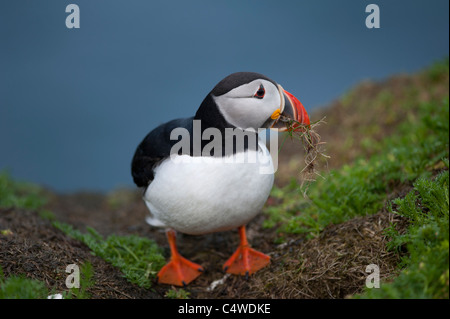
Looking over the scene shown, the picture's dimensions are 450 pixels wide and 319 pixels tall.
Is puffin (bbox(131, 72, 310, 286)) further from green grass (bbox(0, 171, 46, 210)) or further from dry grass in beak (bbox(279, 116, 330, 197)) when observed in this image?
green grass (bbox(0, 171, 46, 210))

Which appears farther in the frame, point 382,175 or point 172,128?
point 382,175

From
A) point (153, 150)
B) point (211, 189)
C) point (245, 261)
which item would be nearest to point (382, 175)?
point (245, 261)

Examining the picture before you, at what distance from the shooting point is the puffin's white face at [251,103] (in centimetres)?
314

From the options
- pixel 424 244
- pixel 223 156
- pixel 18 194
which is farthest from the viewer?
pixel 18 194

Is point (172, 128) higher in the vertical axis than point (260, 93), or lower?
lower

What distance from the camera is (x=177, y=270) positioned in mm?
3949

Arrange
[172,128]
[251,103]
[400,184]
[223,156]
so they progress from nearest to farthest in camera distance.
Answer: [251,103] → [223,156] → [172,128] → [400,184]

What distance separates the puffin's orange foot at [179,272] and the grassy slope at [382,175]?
19 centimetres

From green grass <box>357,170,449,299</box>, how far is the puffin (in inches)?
39.3

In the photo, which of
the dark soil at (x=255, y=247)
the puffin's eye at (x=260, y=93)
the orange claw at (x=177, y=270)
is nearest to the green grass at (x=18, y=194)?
the dark soil at (x=255, y=247)

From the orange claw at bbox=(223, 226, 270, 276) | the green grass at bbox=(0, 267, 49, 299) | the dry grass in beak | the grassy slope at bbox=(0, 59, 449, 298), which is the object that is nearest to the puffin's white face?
the dry grass in beak

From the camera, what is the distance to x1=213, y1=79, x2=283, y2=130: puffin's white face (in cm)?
314

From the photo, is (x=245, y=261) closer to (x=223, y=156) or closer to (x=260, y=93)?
(x=223, y=156)

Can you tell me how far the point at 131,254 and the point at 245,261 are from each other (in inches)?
41.2
